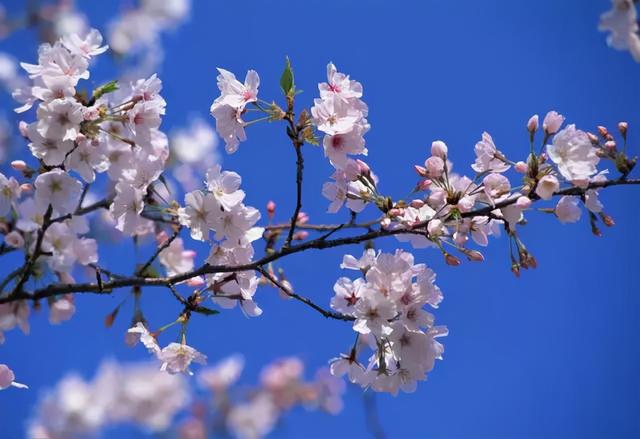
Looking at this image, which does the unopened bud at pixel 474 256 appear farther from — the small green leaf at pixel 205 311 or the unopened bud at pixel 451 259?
the small green leaf at pixel 205 311

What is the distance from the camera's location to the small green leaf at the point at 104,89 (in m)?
2.10

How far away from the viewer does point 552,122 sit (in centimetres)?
198

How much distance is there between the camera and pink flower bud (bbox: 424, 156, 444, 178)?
6.68 feet

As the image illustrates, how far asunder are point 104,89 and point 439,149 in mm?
1095

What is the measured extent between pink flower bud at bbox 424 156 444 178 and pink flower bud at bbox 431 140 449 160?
0.02 metres

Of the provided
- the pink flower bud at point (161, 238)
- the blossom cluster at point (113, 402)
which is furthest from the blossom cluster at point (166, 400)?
the pink flower bud at point (161, 238)

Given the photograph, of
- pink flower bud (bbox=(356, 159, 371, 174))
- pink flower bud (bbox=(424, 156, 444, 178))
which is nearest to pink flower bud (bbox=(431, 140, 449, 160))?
pink flower bud (bbox=(424, 156, 444, 178))

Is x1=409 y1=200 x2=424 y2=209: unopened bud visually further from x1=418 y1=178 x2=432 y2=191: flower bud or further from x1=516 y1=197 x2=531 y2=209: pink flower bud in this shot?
x1=516 y1=197 x2=531 y2=209: pink flower bud

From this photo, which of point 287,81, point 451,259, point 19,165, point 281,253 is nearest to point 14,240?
point 19,165

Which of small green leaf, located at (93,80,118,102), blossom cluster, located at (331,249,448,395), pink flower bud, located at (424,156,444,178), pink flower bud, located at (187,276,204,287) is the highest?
small green leaf, located at (93,80,118,102)

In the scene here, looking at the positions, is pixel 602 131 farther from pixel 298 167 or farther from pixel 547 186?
pixel 298 167

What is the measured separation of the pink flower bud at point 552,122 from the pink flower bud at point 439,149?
12.0 inches

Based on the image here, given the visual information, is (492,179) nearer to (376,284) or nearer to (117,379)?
(376,284)

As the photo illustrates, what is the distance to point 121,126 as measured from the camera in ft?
7.91
